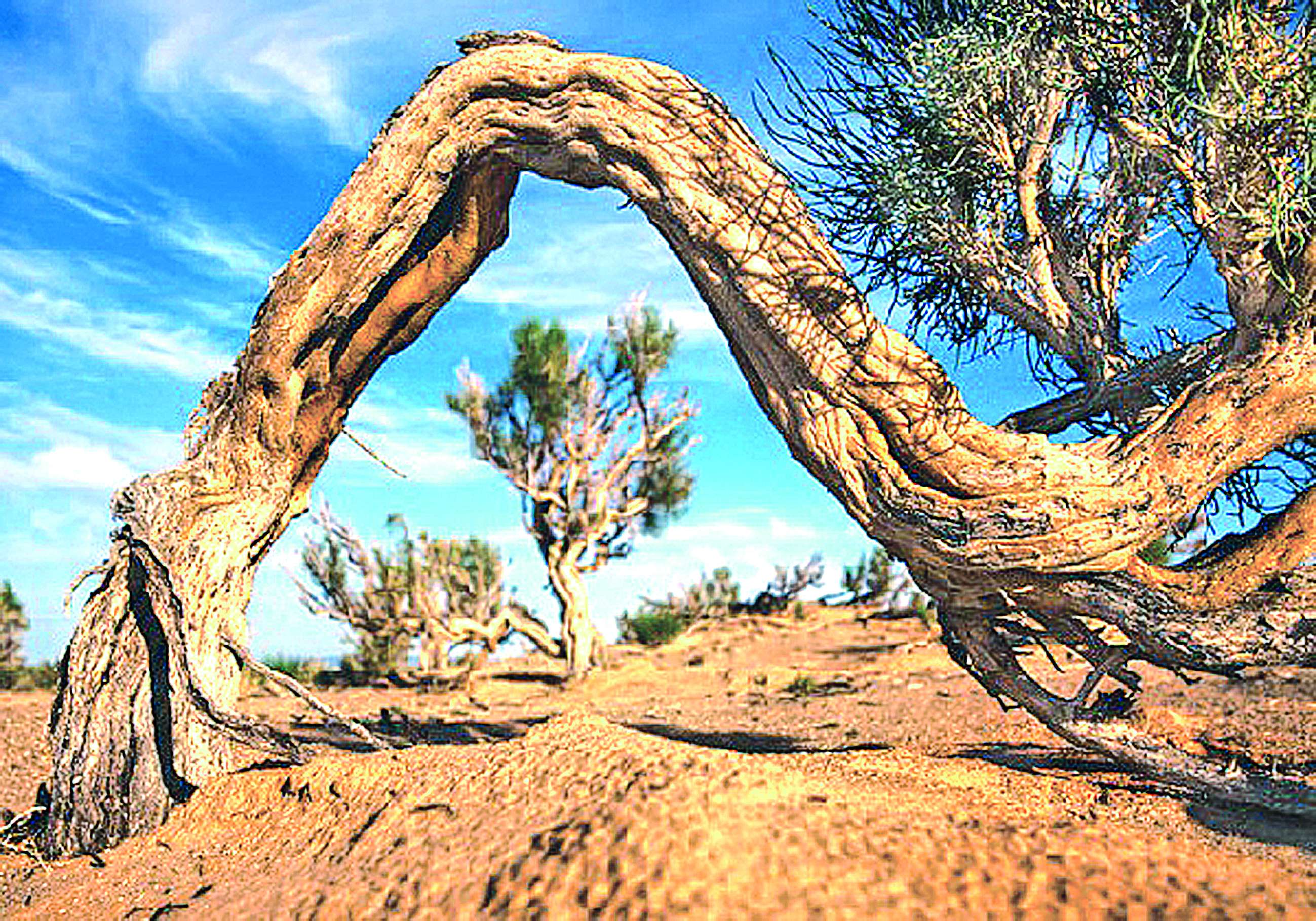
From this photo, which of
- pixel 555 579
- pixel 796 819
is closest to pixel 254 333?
pixel 796 819

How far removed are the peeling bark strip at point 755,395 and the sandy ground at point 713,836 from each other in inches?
21.3

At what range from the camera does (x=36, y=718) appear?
1062 cm

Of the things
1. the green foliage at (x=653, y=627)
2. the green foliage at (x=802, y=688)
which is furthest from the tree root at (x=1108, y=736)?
the green foliage at (x=653, y=627)

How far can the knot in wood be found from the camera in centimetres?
549

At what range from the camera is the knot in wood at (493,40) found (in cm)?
549

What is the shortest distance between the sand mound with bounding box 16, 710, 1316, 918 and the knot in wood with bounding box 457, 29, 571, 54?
3502 millimetres

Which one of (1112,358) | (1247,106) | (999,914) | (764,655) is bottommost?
(999,914)

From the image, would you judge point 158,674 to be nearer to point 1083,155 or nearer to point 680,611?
point 1083,155

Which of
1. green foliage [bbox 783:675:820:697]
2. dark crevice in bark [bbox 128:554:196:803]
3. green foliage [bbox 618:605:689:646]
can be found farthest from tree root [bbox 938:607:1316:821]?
green foliage [bbox 618:605:689:646]

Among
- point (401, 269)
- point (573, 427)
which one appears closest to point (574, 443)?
point (573, 427)

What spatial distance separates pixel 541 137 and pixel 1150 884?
14.0 feet

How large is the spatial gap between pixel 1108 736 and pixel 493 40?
479cm

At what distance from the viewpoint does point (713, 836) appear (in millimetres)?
2811

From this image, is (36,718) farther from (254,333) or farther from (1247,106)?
(1247,106)
